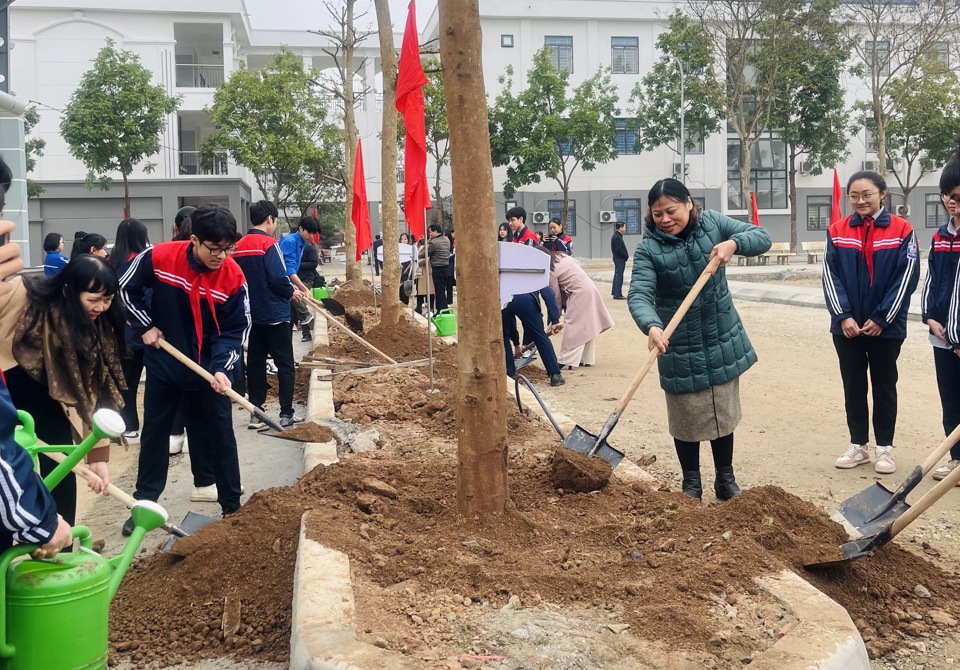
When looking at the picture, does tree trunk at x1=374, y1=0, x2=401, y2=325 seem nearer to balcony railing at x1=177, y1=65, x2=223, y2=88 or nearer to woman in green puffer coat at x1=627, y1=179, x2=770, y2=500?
woman in green puffer coat at x1=627, y1=179, x2=770, y2=500

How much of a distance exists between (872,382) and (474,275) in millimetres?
3293

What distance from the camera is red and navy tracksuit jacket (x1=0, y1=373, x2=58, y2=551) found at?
2070 millimetres

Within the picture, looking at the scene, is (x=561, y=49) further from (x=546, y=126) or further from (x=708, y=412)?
(x=708, y=412)

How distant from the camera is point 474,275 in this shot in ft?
12.1

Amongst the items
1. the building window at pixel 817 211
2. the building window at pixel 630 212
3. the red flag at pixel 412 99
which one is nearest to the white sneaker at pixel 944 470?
the red flag at pixel 412 99

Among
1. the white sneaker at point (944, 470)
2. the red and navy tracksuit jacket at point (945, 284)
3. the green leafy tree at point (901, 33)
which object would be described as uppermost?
the green leafy tree at point (901, 33)

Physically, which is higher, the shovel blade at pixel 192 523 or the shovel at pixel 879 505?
the shovel at pixel 879 505

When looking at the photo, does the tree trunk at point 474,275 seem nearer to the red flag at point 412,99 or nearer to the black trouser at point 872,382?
the black trouser at point 872,382

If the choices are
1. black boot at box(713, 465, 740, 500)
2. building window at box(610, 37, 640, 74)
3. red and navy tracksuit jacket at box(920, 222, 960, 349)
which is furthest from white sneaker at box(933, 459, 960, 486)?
building window at box(610, 37, 640, 74)

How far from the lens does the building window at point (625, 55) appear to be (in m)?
43.3

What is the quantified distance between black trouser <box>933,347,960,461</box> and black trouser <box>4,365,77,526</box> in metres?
4.83

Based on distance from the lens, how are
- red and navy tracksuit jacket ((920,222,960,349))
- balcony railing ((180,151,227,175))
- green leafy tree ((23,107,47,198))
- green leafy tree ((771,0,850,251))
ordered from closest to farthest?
1. red and navy tracksuit jacket ((920,222,960,349))
2. green leafy tree ((23,107,47,198))
3. green leafy tree ((771,0,850,251))
4. balcony railing ((180,151,227,175))

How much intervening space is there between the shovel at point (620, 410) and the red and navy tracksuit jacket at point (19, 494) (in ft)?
9.20

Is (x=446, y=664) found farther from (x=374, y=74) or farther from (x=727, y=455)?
(x=374, y=74)
